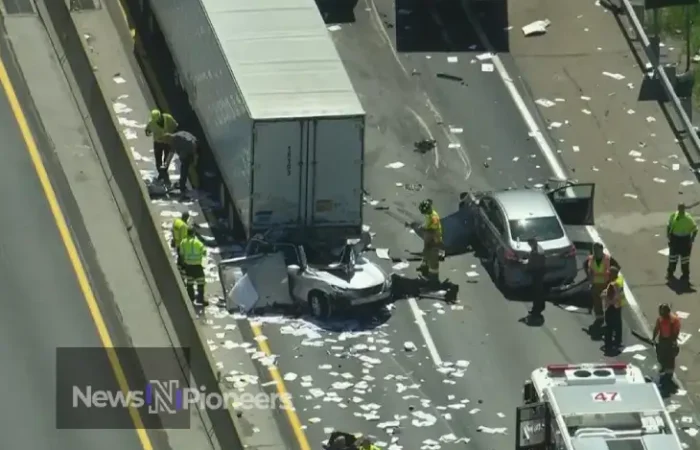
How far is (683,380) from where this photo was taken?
36.9m

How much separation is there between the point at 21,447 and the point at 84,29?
18238mm

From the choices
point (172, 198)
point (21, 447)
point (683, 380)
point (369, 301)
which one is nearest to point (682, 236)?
point (683, 380)

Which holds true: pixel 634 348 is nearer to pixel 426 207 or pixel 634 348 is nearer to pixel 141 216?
pixel 426 207

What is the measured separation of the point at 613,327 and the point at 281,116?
703 cm

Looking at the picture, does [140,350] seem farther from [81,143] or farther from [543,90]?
[543,90]

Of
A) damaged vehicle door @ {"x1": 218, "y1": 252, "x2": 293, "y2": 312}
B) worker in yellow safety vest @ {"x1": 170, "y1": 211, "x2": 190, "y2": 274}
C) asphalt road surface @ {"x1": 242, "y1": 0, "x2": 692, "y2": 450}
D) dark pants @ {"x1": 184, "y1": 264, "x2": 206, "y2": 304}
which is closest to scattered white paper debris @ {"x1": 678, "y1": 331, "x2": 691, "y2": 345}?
asphalt road surface @ {"x1": 242, "y1": 0, "x2": 692, "y2": 450}

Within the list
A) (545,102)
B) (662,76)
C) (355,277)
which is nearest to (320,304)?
(355,277)

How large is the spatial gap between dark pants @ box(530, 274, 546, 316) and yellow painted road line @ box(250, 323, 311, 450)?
201 inches

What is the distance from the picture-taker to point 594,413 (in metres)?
31.8

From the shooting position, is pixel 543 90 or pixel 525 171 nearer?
pixel 525 171

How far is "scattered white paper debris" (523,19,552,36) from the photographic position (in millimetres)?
47375

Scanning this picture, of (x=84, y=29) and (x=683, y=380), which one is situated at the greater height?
(x=84, y=29)

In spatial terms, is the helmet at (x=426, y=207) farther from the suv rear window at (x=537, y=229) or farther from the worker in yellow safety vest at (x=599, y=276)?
the worker in yellow safety vest at (x=599, y=276)

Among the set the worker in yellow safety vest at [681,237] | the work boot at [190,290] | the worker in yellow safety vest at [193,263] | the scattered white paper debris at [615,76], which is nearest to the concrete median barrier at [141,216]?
the worker in yellow safety vest at [193,263]
